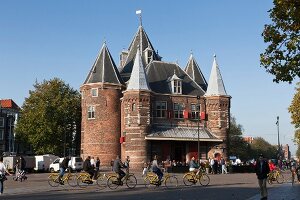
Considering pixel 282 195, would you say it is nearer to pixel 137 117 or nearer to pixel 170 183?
pixel 170 183

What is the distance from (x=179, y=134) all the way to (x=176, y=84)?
6.93 metres

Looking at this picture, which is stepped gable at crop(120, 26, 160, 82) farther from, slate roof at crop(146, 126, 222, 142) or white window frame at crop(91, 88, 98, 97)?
slate roof at crop(146, 126, 222, 142)

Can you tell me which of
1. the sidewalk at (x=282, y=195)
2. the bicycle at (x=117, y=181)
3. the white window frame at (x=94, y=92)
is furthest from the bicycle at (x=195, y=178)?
the white window frame at (x=94, y=92)

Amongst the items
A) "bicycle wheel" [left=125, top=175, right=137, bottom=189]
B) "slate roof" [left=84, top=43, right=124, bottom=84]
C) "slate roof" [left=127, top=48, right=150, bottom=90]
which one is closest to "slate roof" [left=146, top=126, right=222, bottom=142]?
"slate roof" [left=127, top=48, right=150, bottom=90]

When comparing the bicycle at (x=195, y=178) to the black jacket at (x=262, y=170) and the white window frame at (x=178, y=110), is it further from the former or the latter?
the white window frame at (x=178, y=110)

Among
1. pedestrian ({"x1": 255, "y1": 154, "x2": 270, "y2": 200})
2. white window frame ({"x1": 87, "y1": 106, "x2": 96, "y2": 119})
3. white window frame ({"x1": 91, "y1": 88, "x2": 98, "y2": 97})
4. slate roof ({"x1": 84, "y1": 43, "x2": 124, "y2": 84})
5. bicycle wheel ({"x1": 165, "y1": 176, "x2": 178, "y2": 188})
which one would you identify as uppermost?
slate roof ({"x1": 84, "y1": 43, "x2": 124, "y2": 84})

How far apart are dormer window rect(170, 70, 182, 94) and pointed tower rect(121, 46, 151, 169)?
4474 millimetres

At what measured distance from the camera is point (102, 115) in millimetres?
56812

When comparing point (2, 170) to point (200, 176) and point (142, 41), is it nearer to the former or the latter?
point (200, 176)

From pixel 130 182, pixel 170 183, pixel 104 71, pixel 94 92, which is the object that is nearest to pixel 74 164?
pixel 94 92

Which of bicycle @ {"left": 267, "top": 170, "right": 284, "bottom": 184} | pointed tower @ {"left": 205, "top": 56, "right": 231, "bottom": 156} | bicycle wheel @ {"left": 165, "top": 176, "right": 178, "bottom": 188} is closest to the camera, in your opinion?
bicycle wheel @ {"left": 165, "top": 176, "right": 178, "bottom": 188}

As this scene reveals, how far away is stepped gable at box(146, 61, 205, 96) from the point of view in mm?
57541

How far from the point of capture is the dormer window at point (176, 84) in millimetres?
57375

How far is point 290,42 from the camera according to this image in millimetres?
13555
